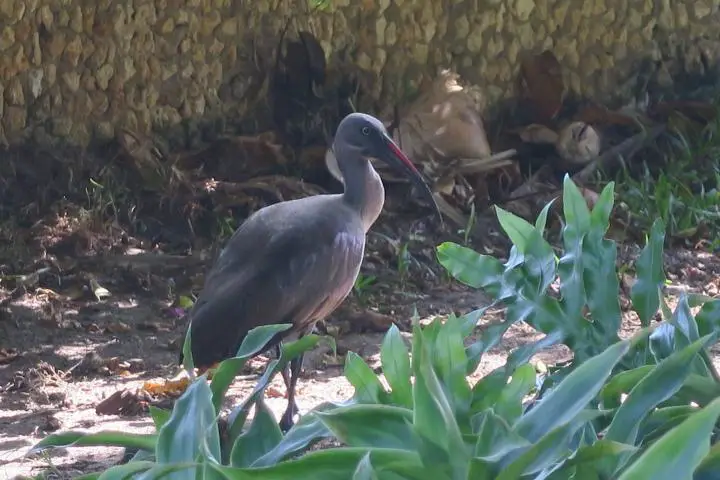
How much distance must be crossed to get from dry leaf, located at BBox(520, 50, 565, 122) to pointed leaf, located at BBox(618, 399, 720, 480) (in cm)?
661

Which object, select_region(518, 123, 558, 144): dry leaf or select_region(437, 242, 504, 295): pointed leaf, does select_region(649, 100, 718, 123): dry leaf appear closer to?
select_region(518, 123, 558, 144): dry leaf

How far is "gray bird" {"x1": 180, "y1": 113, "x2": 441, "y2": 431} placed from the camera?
4664 millimetres

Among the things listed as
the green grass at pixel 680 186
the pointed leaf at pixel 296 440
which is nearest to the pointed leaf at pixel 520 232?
the pointed leaf at pixel 296 440

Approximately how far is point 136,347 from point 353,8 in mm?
2987

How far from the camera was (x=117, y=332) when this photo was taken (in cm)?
595

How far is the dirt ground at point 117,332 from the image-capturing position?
15.9 feet

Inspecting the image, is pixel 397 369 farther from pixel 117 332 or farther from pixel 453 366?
pixel 117 332

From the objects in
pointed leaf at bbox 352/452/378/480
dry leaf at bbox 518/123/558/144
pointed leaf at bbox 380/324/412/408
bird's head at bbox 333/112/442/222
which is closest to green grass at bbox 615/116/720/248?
dry leaf at bbox 518/123/558/144

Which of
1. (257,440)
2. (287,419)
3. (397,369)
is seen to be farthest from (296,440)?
(287,419)

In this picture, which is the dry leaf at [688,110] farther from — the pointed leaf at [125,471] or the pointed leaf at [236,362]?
the pointed leaf at [125,471]

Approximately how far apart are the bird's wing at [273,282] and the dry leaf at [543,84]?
10.9 ft

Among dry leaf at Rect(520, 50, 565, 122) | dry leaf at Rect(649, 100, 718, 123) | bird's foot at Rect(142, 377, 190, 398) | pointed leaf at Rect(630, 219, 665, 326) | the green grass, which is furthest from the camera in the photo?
dry leaf at Rect(649, 100, 718, 123)

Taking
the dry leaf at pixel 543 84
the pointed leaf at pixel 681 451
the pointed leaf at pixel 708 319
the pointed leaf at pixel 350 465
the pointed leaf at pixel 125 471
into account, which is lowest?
the dry leaf at pixel 543 84

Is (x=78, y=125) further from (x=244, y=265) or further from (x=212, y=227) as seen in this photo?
(x=244, y=265)
